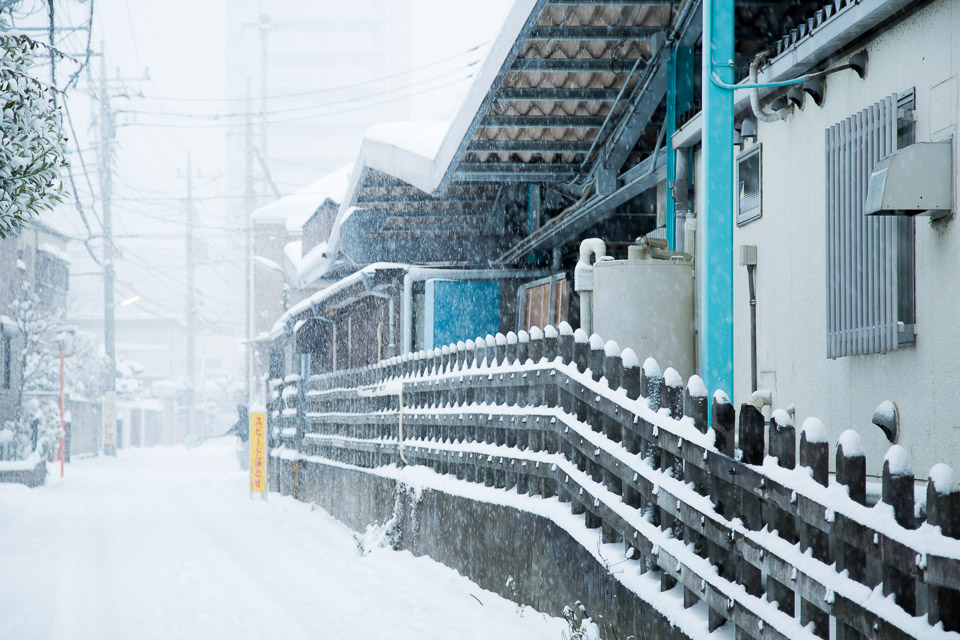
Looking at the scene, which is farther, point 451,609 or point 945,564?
point 451,609

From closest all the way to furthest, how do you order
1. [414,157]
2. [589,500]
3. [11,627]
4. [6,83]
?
[589,500] → [6,83] → [11,627] → [414,157]

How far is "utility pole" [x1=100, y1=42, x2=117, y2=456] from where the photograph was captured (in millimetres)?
42000

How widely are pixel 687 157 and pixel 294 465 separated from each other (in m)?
12.2

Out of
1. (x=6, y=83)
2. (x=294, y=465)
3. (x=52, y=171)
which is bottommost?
(x=294, y=465)

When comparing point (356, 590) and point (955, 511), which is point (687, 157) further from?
point (955, 511)

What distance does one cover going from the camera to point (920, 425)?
19.3 feet

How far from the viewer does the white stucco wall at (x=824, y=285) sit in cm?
571

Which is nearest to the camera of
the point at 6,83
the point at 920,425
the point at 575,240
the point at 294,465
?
the point at 920,425

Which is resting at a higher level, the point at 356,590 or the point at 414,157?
the point at 414,157

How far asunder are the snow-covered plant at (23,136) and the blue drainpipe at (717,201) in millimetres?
4611

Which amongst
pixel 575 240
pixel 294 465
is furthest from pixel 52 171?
pixel 294 465

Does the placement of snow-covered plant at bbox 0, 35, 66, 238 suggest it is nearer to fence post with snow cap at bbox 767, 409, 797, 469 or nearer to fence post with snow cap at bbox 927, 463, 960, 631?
fence post with snow cap at bbox 767, 409, 797, 469

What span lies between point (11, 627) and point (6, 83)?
13.3 ft

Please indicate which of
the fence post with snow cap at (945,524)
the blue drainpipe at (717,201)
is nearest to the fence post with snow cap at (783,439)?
the fence post with snow cap at (945,524)
